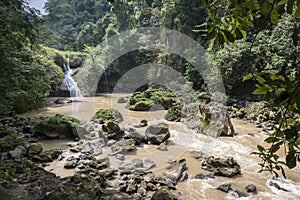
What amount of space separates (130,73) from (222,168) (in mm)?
16894

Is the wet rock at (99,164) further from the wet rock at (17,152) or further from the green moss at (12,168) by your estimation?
the wet rock at (17,152)

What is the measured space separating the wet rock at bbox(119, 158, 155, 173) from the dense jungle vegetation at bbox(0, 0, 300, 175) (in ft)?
7.13

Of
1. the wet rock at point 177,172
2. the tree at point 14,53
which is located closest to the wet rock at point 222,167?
the wet rock at point 177,172

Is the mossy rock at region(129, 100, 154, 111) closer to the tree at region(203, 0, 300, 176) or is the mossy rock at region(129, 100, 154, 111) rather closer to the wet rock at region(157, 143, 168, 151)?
the wet rock at region(157, 143, 168, 151)

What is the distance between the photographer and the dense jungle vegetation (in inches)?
28.2

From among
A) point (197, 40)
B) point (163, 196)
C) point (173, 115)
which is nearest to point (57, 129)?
point (173, 115)

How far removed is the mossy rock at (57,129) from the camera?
7.00 metres

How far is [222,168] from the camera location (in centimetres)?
473

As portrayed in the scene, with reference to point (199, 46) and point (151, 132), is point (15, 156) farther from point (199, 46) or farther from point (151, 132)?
point (199, 46)

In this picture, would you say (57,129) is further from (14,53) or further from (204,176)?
(204,176)

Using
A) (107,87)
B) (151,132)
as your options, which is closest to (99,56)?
(107,87)

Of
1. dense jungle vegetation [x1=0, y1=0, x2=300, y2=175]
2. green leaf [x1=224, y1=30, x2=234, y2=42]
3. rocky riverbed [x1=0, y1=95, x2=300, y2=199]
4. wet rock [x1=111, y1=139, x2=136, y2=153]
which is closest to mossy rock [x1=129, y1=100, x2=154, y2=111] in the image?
dense jungle vegetation [x1=0, y1=0, x2=300, y2=175]

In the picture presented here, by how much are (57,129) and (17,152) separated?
6.41 feet

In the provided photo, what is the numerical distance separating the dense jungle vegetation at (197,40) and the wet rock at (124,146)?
2176mm
